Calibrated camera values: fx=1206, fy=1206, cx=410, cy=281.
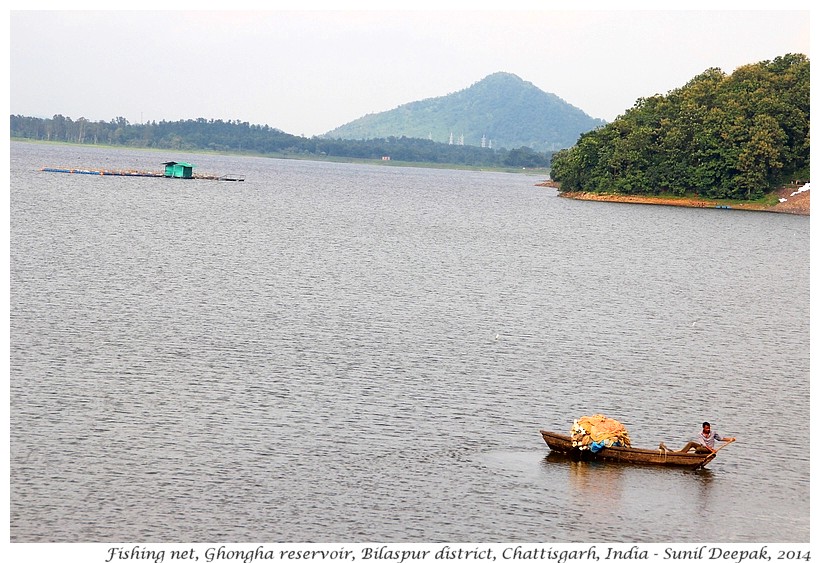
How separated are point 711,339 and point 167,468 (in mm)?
41672

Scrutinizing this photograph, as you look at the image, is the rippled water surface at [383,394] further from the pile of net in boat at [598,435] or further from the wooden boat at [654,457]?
the pile of net in boat at [598,435]

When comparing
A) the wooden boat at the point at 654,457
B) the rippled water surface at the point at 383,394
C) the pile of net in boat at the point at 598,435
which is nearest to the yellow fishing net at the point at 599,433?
the pile of net in boat at the point at 598,435

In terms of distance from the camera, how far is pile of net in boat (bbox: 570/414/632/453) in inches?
1816

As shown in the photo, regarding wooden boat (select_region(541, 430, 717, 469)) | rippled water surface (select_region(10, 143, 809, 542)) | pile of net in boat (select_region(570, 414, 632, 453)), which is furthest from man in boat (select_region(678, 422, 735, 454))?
pile of net in boat (select_region(570, 414, 632, 453))

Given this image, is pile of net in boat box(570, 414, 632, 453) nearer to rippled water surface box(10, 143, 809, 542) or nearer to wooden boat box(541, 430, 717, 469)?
wooden boat box(541, 430, 717, 469)

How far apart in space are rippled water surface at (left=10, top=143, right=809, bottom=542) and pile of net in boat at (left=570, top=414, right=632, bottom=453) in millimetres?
1103

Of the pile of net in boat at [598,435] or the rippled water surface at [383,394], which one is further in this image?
the pile of net in boat at [598,435]

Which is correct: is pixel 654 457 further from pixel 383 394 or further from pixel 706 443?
pixel 383 394

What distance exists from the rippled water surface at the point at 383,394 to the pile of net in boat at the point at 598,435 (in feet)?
3.62

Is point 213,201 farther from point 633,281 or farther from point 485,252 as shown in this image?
point 633,281

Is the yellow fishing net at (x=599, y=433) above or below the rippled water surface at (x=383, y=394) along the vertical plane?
above

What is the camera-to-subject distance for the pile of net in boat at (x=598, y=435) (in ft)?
151

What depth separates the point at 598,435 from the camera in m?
46.2
